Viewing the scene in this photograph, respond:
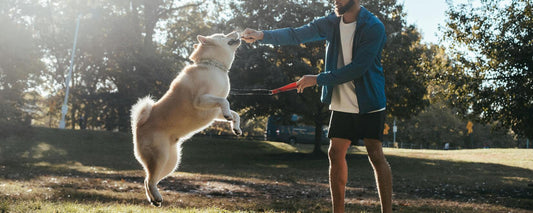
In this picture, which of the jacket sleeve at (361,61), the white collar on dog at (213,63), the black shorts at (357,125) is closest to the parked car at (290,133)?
the black shorts at (357,125)

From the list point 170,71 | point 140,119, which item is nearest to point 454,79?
point 140,119

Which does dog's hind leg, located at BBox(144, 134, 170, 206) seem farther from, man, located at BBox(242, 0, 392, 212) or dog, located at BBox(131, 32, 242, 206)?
man, located at BBox(242, 0, 392, 212)

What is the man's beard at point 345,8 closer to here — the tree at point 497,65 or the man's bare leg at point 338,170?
the man's bare leg at point 338,170

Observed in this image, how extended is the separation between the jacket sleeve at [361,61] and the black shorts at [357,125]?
1.27 feet

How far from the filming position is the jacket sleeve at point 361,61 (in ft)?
12.4

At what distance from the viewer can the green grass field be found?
6.94 metres

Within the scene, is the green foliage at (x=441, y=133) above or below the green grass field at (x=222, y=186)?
above

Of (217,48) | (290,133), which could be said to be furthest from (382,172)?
(290,133)

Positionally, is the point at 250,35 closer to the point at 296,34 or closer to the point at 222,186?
the point at 296,34

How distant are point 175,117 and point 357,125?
1681mm

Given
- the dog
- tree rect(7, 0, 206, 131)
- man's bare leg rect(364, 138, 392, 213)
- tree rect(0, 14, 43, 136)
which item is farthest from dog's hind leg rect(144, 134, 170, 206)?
tree rect(0, 14, 43, 136)

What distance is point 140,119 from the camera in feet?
12.7

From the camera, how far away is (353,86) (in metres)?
4.06

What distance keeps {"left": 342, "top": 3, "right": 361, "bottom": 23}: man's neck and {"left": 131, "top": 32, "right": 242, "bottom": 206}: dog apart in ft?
4.28
